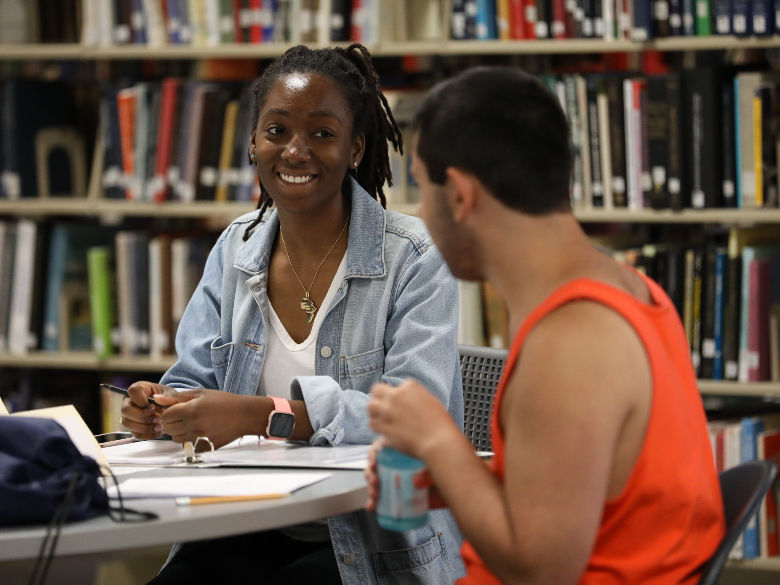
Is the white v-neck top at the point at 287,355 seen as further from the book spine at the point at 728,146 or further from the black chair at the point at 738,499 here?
the book spine at the point at 728,146

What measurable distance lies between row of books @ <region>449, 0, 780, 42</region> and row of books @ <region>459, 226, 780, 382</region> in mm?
551

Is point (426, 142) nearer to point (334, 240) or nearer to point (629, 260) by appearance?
point (334, 240)

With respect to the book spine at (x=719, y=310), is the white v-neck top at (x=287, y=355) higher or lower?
higher

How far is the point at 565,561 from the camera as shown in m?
1.07

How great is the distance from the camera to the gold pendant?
73.7 inches

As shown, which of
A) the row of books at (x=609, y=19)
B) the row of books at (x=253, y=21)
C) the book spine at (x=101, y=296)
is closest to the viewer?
the row of books at (x=609, y=19)

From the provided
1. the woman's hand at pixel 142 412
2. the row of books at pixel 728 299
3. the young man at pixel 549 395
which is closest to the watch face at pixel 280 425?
the woman's hand at pixel 142 412

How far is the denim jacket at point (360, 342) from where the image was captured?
64.7 inches

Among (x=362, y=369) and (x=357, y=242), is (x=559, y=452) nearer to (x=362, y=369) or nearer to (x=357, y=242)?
(x=362, y=369)

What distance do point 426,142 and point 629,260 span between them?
5.98ft

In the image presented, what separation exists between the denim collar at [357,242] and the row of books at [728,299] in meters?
1.22

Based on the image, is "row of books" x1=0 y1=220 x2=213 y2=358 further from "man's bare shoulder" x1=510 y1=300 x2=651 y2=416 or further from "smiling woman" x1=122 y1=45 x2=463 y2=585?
"man's bare shoulder" x1=510 y1=300 x2=651 y2=416

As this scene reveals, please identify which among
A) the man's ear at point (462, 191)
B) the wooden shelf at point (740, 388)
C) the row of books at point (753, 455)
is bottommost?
the row of books at point (753, 455)

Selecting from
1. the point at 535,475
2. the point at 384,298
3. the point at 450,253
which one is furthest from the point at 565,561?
the point at 384,298
